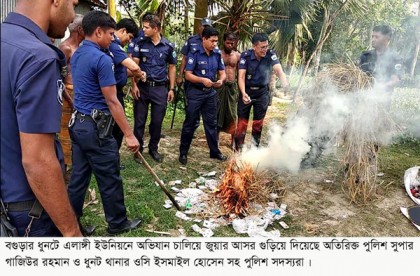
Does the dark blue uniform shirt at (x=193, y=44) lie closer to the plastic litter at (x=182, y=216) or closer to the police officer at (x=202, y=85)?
the police officer at (x=202, y=85)

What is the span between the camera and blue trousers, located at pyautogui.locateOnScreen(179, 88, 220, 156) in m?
5.19

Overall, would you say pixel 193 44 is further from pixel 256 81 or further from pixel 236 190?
pixel 236 190

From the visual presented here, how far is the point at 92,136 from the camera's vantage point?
2873 mm

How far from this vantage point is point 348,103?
4.32 meters

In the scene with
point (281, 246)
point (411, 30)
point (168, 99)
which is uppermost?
Result: point (411, 30)

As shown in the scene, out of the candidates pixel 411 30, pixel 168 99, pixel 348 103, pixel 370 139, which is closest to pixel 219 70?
pixel 168 99

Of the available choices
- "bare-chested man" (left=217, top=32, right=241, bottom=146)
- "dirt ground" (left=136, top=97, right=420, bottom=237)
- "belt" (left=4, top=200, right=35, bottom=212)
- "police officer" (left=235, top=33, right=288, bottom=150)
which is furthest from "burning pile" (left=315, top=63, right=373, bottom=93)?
"belt" (left=4, top=200, right=35, bottom=212)

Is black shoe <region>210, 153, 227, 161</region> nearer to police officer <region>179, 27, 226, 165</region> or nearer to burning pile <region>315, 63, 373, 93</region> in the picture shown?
police officer <region>179, 27, 226, 165</region>

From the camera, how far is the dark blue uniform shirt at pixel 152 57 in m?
5.09

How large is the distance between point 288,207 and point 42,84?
11.1 feet

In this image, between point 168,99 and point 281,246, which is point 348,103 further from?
point 168,99

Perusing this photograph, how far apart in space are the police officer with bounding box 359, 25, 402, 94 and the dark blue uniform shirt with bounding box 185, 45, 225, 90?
7.24 feet

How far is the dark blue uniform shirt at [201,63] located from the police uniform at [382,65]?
86.9 inches

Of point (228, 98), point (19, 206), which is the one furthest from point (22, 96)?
point (228, 98)
